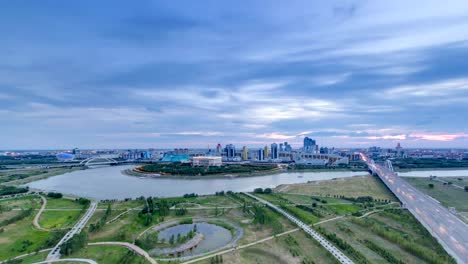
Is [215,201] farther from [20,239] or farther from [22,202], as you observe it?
[22,202]

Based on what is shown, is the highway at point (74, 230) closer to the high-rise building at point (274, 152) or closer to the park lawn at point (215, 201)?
the park lawn at point (215, 201)

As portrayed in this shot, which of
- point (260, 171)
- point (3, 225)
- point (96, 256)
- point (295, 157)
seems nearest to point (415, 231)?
point (96, 256)

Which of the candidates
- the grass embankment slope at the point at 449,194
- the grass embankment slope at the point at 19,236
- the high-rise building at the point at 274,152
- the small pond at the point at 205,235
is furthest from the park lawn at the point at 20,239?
the high-rise building at the point at 274,152

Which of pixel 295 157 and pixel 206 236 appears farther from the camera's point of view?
pixel 295 157

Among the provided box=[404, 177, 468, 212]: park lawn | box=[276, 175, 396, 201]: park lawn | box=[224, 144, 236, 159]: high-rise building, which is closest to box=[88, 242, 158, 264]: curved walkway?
box=[276, 175, 396, 201]: park lawn

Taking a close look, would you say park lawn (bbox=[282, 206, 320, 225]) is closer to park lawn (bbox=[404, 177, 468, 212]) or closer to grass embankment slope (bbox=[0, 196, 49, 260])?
park lawn (bbox=[404, 177, 468, 212])

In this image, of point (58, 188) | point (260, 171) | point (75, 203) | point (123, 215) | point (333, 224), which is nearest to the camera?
point (333, 224)

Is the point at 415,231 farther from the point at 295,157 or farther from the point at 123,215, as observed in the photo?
the point at 295,157

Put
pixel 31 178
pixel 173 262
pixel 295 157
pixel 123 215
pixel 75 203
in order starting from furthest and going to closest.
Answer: pixel 295 157, pixel 31 178, pixel 75 203, pixel 123 215, pixel 173 262
